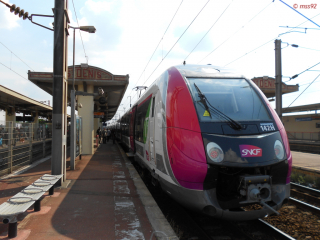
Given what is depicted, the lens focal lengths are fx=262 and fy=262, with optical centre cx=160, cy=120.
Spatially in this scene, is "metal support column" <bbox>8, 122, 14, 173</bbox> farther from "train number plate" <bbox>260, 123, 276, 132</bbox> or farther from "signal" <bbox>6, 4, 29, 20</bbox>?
"train number plate" <bbox>260, 123, 276, 132</bbox>

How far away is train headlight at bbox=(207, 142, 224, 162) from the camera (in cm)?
393

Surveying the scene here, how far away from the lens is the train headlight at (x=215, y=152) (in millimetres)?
3928

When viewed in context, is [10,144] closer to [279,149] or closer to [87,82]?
[87,82]

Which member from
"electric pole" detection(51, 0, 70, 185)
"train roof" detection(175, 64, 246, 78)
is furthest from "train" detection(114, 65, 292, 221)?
"electric pole" detection(51, 0, 70, 185)

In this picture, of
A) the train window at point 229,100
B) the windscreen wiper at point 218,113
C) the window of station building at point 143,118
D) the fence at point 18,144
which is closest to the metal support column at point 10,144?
the fence at point 18,144

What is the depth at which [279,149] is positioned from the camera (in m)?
4.19

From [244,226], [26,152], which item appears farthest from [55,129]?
[244,226]

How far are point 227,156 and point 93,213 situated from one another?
262 cm

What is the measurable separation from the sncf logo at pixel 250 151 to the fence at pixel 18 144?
705 centimetres

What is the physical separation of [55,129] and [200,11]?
248 inches

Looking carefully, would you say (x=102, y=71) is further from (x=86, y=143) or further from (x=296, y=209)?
(x=296, y=209)

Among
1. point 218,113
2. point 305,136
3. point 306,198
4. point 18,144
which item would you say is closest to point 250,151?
point 218,113

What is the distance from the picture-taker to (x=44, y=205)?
5.20m

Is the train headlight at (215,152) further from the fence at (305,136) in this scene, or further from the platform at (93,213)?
the fence at (305,136)
